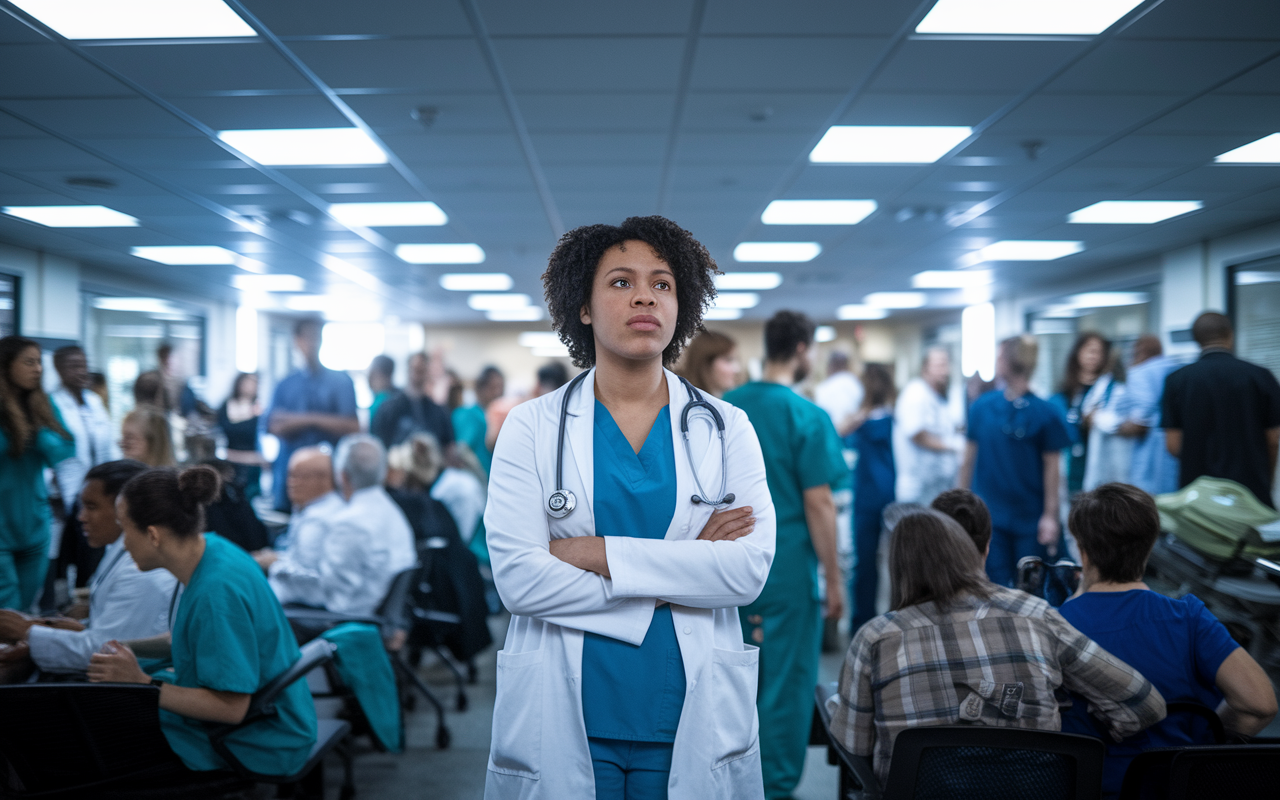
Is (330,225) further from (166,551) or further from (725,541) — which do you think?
(725,541)

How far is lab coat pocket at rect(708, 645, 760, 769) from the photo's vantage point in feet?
3.93

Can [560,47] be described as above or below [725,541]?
above

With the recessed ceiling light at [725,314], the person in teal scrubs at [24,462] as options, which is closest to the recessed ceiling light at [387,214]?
the person in teal scrubs at [24,462]

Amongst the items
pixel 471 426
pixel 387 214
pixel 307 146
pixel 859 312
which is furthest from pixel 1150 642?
pixel 859 312

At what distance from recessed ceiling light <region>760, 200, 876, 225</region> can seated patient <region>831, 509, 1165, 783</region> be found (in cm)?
420

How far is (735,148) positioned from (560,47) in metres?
1.50

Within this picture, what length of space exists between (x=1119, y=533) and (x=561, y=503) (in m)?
1.21

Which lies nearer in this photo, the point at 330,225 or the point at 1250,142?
the point at 1250,142

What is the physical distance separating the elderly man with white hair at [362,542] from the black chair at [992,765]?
7.43 ft

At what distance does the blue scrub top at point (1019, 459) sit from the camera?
3.67 meters

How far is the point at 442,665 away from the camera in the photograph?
14.6 ft

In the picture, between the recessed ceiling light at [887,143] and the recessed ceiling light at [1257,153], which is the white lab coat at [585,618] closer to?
the recessed ceiling light at [887,143]

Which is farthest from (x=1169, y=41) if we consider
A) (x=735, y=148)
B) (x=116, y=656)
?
(x=116, y=656)

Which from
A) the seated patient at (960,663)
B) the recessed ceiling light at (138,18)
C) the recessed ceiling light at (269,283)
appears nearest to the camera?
the seated patient at (960,663)
